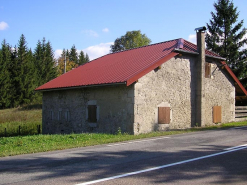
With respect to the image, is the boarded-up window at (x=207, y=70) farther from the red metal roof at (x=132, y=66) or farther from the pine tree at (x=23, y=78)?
the pine tree at (x=23, y=78)

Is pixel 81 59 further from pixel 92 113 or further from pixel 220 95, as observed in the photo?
pixel 92 113

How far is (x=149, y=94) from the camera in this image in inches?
606

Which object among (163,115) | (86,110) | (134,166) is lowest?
(134,166)

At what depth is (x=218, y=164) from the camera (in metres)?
6.75

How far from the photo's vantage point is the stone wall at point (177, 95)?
1503 cm

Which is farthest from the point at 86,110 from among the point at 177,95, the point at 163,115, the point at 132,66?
the point at 177,95

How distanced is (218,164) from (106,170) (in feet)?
8.97

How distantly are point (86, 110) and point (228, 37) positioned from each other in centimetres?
2303

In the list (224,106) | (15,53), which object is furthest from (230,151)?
(15,53)

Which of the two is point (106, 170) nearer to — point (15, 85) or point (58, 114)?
point (58, 114)

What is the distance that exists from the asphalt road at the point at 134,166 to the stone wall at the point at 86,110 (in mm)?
→ 5851

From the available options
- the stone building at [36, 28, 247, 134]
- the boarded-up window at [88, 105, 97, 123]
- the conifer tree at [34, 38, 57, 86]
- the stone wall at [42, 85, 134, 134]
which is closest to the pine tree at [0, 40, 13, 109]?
the conifer tree at [34, 38, 57, 86]

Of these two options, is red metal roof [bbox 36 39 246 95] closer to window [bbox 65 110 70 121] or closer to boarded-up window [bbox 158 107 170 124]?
window [bbox 65 110 70 121]

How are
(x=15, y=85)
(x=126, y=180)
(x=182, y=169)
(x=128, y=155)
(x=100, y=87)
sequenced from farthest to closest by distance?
(x=15, y=85) → (x=100, y=87) → (x=128, y=155) → (x=182, y=169) → (x=126, y=180)
